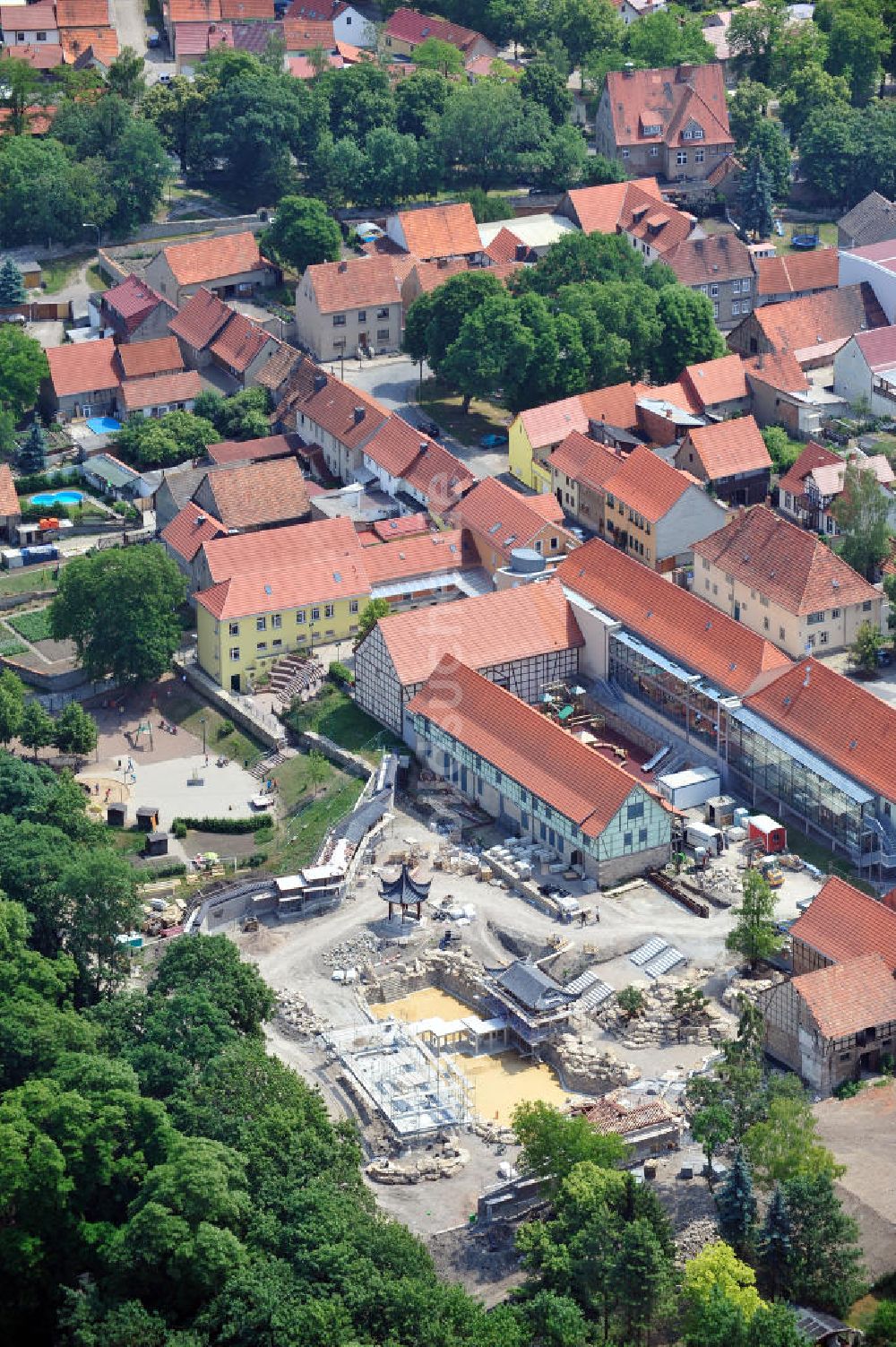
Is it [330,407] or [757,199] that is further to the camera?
[757,199]

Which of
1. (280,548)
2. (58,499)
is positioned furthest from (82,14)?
(280,548)

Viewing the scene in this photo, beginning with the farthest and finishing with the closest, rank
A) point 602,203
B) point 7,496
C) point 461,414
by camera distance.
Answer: point 602,203, point 461,414, point 7,496

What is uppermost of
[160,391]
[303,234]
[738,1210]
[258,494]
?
[303,234]

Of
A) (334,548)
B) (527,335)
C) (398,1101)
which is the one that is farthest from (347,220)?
(398,1101)

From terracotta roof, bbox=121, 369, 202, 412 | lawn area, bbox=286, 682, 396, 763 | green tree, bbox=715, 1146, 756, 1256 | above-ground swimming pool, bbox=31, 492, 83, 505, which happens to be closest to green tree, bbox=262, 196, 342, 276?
terracotta roof, bbox=121, 369, 202, 412

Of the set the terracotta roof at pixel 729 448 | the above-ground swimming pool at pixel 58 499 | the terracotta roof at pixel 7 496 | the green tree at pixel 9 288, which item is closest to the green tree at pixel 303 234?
the green tree at pixel 9 288

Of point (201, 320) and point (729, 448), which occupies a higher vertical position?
point (201, 320)

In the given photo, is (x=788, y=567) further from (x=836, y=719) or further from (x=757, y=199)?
(x=757, y=199)
